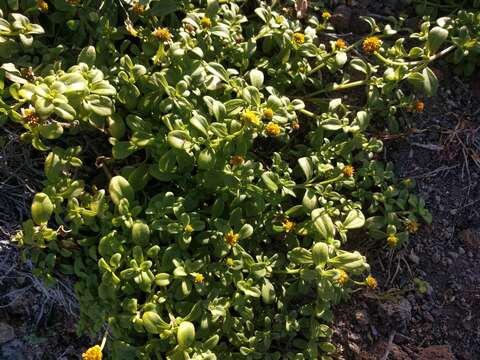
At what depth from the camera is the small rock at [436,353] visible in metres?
2.88

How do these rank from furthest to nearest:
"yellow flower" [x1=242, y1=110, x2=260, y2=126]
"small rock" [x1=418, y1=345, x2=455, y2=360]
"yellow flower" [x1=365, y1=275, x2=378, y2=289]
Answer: "small rock" [x1=418, y1=345, x2=455, y2=360] → "yellow flower" [x1=365, y1=275, x2=378, y2=289] → "yellow flower" [x1=242, y1=110, x2=260, y2=126]

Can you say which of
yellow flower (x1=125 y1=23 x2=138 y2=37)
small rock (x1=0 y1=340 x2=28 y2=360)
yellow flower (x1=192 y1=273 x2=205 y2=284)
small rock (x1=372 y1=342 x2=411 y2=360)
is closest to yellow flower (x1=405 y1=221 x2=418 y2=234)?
small rock (x1=372 y1=342 x2=411 y2=360)

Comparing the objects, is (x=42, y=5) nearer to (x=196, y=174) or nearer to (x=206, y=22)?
(x=206, y=22)

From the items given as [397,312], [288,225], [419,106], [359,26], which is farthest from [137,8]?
[397,312]

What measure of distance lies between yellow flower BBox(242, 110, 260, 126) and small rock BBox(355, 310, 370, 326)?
3.92 ft

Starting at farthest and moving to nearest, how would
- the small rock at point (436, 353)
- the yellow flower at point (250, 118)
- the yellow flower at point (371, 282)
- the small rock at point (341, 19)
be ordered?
1. the small rock at point (341, 19)
2. the small rock at point (436, 353)
3. the yellow flower at point (371, 282)
4. the yellow flower at point (250, 118)

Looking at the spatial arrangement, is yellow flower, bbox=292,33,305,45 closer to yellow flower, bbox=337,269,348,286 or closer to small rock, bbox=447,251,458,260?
yellow flower, bbox=337,269,348,286

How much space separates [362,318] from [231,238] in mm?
901

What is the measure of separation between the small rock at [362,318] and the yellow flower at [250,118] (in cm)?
119

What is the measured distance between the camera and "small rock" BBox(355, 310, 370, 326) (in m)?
2.92

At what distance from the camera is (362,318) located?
293 centimetres

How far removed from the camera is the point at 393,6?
11.6 ft

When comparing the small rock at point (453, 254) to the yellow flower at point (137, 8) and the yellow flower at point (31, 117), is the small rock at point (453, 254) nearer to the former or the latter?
the yellow flower at point (137, 8)

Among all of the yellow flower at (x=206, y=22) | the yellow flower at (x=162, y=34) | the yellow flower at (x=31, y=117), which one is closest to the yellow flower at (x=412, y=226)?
the yellow flower at (x=206, y=22)
